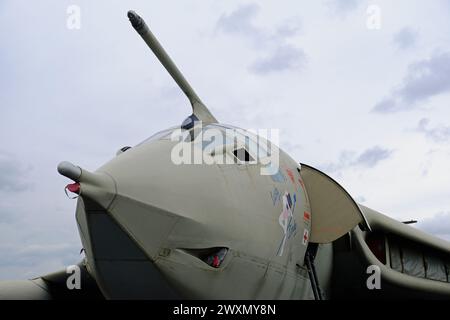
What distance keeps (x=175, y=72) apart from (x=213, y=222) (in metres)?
2.99

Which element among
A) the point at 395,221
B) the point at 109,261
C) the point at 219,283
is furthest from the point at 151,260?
the point at 395,221

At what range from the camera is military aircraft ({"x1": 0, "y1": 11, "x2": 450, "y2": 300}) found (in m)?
3.59

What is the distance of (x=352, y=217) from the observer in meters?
5.36

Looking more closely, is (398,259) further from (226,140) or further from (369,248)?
(226,140)

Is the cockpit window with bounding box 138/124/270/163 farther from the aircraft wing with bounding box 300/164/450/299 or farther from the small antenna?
the aircraft wing with bounding box 300/164/450/299

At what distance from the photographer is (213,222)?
12.8 ft

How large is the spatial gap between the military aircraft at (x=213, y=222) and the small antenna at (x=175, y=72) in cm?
1

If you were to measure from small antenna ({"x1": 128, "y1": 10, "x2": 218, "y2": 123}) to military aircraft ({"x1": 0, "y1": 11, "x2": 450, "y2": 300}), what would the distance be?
1cm

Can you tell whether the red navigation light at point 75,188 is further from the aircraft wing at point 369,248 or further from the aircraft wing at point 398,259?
the aircraft wing at point 398,259

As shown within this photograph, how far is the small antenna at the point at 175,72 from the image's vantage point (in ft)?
19.1

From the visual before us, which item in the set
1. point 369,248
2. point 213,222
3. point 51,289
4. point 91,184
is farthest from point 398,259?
point 91,184
